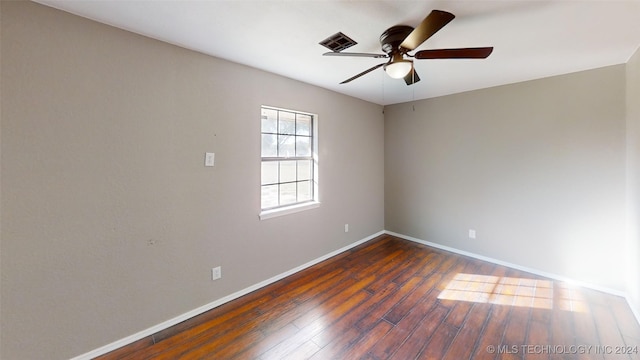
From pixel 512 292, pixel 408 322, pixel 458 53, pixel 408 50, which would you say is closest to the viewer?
pixel 458 53

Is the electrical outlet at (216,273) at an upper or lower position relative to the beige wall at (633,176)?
lower

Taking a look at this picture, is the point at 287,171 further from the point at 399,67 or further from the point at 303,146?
the point at 399,67

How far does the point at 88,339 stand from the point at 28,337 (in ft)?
0.99

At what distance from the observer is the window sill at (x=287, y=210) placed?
8.77 ft

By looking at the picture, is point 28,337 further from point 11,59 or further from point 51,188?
point 11,59

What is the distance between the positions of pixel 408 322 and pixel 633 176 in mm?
2505

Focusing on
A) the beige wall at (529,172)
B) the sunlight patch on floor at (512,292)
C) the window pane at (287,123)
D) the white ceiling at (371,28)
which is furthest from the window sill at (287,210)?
the beige wall at (529,172)

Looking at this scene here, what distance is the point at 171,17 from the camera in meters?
1.63

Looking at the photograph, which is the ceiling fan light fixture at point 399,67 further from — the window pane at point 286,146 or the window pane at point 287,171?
the window pane at point 287,171

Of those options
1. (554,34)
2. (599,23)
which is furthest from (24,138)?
(599,23)

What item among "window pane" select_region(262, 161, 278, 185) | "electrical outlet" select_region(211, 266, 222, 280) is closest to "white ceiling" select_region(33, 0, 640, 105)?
"window pane" select_region(262, 161, 278, 185)

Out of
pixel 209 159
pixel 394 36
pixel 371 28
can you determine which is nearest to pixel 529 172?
pixel 394 36

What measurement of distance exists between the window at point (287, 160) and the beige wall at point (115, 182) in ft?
0.67

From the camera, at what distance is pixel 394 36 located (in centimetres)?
176
